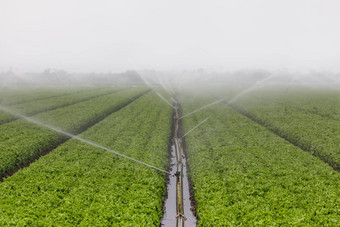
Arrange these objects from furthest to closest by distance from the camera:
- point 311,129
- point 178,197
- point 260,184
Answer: point 311,129 < point 178,197 < point 260,184

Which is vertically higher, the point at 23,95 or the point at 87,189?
the point at 23,95

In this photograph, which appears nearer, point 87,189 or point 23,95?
point 87,189

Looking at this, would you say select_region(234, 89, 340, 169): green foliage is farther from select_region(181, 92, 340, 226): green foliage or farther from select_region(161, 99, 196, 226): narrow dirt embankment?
select_region(161, 99, 196, 226): narrow dirt embankment

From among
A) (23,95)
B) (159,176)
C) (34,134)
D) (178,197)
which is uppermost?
(23,95)

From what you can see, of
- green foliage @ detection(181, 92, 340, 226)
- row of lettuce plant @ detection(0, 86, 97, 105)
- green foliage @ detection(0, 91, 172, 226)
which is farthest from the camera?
row of lettuce plant @ detection(0, 86, 97, 105)

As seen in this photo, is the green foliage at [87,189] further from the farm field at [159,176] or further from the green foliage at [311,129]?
the green foliage at [311,129]

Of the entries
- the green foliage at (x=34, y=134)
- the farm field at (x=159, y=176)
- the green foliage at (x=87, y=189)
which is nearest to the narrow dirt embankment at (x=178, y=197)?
the farm field at (x=159, y=176)

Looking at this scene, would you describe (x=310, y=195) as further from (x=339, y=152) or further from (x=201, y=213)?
(x=339, y=152)

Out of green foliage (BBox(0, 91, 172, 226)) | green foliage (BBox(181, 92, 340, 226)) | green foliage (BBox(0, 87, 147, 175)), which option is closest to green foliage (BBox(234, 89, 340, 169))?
green foliage (BBox(181, 92, 340, 226))

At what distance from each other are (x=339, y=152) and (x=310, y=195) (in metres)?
8.44

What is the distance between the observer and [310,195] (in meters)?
11.6

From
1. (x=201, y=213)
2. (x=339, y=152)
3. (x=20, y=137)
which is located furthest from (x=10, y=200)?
(x=339, y=152)

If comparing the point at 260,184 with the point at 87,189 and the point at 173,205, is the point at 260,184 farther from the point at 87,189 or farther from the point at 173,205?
the point at 87,189

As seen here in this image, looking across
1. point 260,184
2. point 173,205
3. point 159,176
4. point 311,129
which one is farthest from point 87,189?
point 311,129
